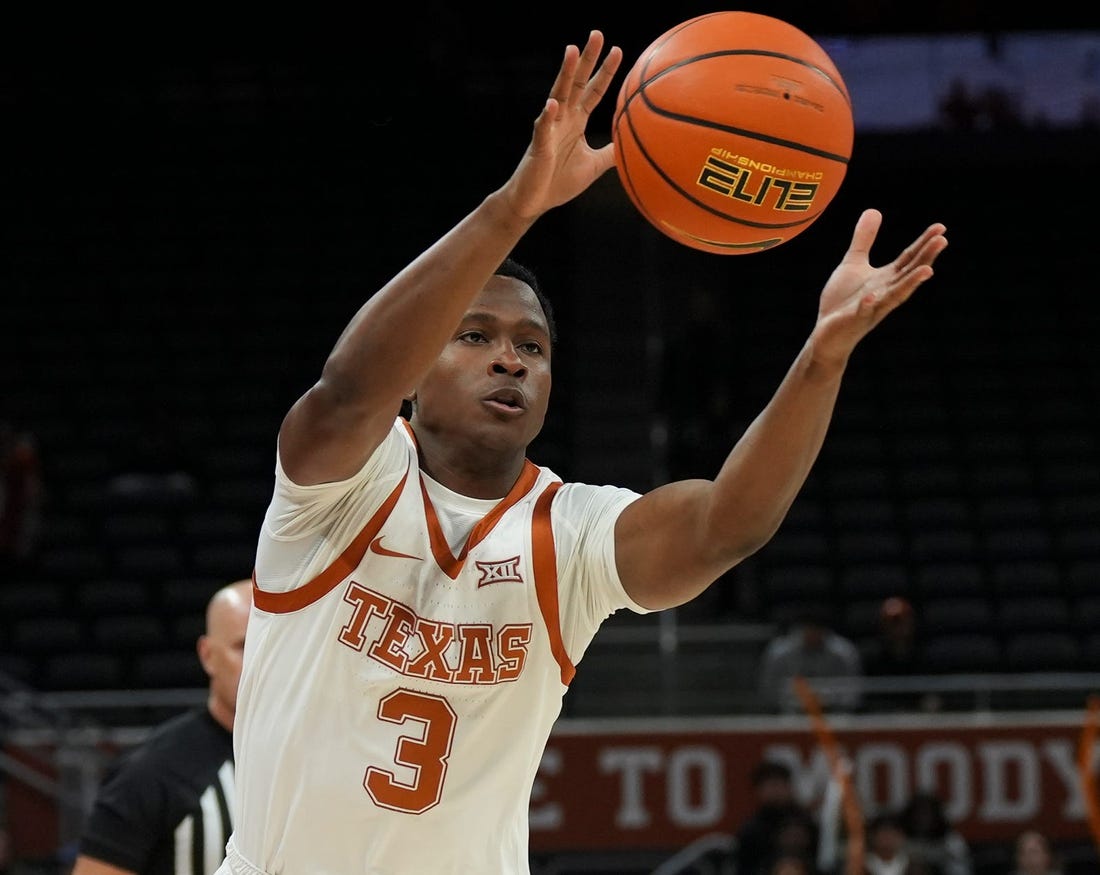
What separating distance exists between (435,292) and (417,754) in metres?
0.90

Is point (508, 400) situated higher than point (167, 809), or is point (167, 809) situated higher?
point (508, 400)

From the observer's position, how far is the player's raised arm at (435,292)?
2.73 m

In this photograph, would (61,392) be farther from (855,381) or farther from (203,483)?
(855,381)

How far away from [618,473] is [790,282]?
313 cm

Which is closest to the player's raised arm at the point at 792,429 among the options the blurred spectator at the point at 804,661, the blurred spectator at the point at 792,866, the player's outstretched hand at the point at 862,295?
the player's outstretched hand at the point at 862,295

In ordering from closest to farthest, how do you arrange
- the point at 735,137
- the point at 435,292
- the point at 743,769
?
the point at 435,292, the point at 735,137, the point at 743,769

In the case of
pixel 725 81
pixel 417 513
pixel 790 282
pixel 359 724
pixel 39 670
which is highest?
pixel 790 282

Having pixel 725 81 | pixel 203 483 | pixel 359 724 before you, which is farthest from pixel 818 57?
pixel 203 483

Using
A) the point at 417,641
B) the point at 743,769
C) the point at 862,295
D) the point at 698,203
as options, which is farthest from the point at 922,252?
the point at 743,769

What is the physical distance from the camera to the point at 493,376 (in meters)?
3.20

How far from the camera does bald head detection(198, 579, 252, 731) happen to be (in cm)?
451

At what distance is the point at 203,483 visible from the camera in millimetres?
14461

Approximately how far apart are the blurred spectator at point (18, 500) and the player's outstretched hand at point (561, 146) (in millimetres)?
10861

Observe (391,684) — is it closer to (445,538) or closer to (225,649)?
(445,538)
